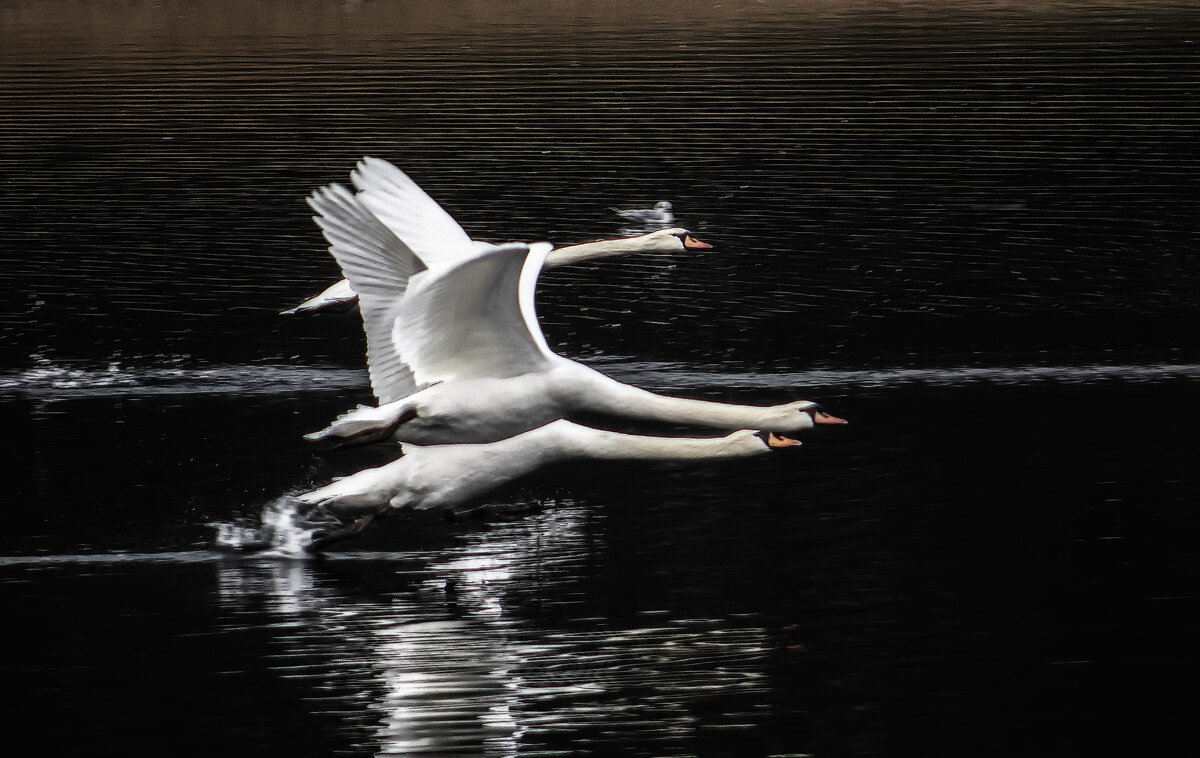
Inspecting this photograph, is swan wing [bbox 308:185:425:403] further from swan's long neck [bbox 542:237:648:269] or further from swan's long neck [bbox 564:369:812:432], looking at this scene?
swan's long neck [bbox 542:237:648:269]

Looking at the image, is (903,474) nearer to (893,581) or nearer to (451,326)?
(893,581)

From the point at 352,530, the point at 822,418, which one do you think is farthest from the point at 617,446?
the point at 352,530

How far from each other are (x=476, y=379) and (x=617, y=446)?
3.03 feet

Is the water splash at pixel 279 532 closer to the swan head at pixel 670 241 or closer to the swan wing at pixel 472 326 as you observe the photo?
the swan wing at pixel 472 326

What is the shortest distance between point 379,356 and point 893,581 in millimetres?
2892

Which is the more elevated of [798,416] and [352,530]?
[798,416]

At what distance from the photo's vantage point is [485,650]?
276 inches

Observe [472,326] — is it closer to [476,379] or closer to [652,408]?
[476,379]

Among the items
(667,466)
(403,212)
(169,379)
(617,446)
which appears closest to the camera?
(617,446)

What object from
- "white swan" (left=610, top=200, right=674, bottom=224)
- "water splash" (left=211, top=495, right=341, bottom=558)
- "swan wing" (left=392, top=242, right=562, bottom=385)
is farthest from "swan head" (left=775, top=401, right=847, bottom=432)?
"white swan" (left=610, top=200, right=674, bottom=224)

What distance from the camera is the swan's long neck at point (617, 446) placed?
312 inches

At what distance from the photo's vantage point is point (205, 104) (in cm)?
2450

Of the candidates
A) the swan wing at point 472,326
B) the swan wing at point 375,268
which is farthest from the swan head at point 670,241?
the swan wing at point 375,268

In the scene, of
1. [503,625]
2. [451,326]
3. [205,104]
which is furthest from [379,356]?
[205,104]
